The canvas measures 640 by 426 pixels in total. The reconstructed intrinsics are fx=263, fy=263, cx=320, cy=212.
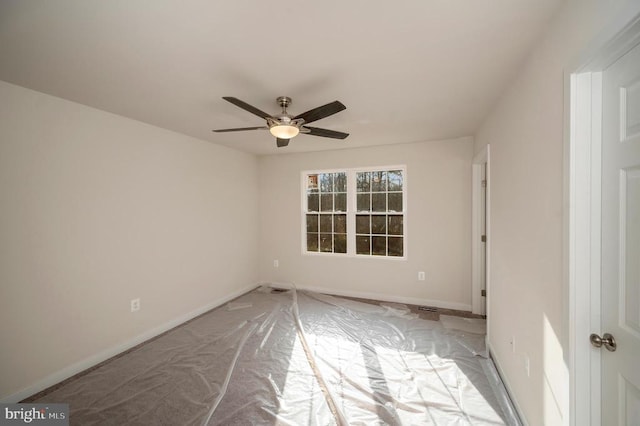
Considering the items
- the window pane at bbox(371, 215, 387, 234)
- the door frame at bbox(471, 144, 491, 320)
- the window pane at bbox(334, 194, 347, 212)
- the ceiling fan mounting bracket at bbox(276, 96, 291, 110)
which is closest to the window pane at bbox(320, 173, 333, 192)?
the window pane at bbox(334, 194, 347, 212)

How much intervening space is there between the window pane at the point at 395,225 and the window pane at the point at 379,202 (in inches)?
8.0

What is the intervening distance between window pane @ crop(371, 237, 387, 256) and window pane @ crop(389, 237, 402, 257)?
0.10 metres

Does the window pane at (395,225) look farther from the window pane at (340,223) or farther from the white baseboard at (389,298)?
the white baseboard at (389,298)

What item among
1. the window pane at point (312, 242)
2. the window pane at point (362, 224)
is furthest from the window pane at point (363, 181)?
the window pane at point (312, 242)

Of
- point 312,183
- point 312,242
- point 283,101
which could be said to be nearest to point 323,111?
point 283,101

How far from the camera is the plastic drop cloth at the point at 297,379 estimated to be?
190cm

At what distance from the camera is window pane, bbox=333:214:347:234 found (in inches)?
181

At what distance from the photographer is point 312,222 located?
484cm

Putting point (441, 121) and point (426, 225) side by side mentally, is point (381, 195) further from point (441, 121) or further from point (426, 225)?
point (441, 121)

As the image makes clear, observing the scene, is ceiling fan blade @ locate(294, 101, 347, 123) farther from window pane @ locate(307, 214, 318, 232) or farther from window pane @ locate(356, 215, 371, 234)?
window pane @ locate(307, 214, 318, 232)

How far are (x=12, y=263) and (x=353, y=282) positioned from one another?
12.8 feet

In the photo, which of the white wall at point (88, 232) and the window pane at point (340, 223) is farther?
the window pane at point (340, 223)

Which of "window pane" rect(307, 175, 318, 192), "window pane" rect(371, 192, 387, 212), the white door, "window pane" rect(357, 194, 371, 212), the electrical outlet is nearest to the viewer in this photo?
the white door

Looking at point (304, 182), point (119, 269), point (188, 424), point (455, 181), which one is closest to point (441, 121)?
point (455, 181)
